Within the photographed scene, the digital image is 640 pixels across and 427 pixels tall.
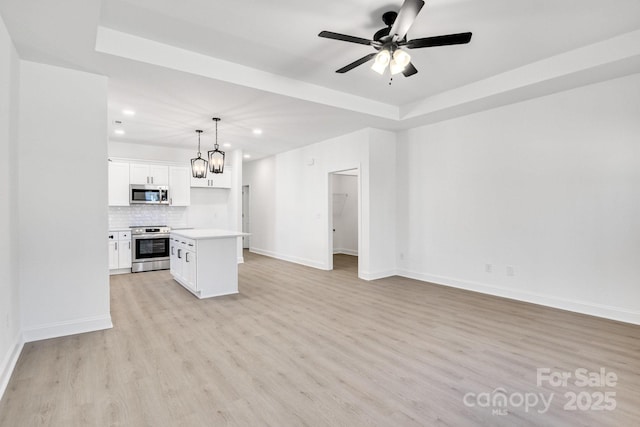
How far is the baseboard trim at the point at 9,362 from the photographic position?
2.27m

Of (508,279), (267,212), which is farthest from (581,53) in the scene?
(267,212)

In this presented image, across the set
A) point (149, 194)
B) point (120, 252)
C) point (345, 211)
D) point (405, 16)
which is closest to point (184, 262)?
point (120, 252)

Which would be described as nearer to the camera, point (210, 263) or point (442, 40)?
point (442, 40)

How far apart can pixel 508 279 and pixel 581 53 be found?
9.21 ft

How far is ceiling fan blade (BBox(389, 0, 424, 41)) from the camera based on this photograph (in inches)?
83.6

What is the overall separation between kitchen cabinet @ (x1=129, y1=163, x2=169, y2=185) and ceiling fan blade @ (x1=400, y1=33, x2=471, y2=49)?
235 inches

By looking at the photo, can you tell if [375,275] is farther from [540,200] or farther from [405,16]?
[405,16]

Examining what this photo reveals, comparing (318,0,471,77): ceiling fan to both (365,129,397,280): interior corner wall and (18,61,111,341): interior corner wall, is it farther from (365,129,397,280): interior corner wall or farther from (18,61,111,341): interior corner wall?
(365,129,397,280): interior corner wall

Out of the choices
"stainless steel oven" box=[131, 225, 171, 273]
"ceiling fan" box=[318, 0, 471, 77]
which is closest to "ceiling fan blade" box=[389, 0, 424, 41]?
"ceiling fan" box=[318, 0, 471, 77]

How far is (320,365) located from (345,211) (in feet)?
22.3

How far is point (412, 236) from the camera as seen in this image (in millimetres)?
5820

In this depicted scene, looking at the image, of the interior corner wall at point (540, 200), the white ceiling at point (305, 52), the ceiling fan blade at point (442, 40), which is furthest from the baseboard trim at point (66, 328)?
the interior corner wall at point (540, 200)

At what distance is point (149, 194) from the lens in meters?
6.82

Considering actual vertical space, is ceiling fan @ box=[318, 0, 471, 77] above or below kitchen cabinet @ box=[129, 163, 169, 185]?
above
